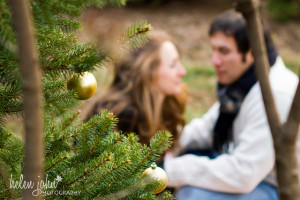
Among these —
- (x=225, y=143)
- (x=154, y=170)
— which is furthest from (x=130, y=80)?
(x=154, y=170)

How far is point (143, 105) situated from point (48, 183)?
156 centimetres

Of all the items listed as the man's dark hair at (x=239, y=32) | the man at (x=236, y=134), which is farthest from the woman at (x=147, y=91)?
the man's dark hair at (x=239, y=32)

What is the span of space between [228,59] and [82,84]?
175cm

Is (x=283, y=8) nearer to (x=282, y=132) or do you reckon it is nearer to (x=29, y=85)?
(x=282, y=132)

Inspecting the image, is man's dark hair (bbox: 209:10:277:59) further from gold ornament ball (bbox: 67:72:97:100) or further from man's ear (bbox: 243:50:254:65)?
gold ornament ball (bbox: 67:72:97:100)

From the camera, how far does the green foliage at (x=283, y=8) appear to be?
676 cm

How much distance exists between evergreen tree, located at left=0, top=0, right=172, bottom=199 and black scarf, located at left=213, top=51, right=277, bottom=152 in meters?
1.59

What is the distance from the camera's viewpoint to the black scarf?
7.10 feet

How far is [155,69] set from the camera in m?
2.29

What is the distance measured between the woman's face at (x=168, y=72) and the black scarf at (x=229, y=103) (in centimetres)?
34

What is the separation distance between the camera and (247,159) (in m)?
1.86

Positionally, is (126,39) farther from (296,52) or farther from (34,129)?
(296,52)

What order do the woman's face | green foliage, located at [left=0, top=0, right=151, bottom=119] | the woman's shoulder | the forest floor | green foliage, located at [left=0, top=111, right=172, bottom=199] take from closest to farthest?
green foliage, located at [left=0, top=0, right=151, bottom=119]
green foliage, located at [left=0, top=111, right=172, bottom=199]
the woman's shoulder
the woman's face
the forest floor

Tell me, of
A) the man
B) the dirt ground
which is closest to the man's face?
the man
